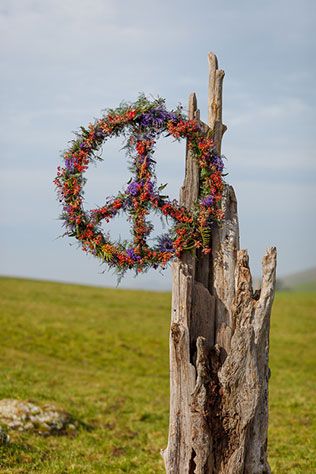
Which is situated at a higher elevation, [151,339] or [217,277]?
[217,277]

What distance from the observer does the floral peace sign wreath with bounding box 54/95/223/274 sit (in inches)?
515

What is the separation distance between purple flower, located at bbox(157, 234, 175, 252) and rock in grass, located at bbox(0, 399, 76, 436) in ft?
28.1

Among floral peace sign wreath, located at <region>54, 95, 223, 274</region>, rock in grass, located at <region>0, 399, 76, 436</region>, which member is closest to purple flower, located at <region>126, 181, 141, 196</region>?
floral peace sign wreath, located at <region>54, 95, 223, 274</region>

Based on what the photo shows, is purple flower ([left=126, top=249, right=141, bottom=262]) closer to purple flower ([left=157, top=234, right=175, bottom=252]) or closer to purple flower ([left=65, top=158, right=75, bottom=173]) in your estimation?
purple flower ([left=157, top=234, right=175, bottom=252])

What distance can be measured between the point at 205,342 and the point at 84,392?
14.6 metres

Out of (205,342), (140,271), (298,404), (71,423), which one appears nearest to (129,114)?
(140,271)

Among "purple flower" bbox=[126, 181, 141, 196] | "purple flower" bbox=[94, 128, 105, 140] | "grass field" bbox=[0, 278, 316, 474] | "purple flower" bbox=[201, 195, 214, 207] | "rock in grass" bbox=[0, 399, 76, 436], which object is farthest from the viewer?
"rock in grass" bbox=[0, 399, 76, 436]

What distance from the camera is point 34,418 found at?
19297mm

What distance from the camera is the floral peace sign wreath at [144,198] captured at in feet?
42.9

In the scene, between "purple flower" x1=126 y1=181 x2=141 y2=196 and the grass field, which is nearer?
"purple flower" x1=126 y1=181 x2=141 y2=196

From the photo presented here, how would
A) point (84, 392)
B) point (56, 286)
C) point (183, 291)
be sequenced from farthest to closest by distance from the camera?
point (56, 286) < point (84, 392) < point (183, 291)

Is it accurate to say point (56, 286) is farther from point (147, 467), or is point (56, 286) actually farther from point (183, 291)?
point (183, 291)

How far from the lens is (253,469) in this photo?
508 inches

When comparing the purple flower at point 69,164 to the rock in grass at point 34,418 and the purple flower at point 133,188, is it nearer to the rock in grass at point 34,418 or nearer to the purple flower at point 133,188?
the purple flower at point 133,188
